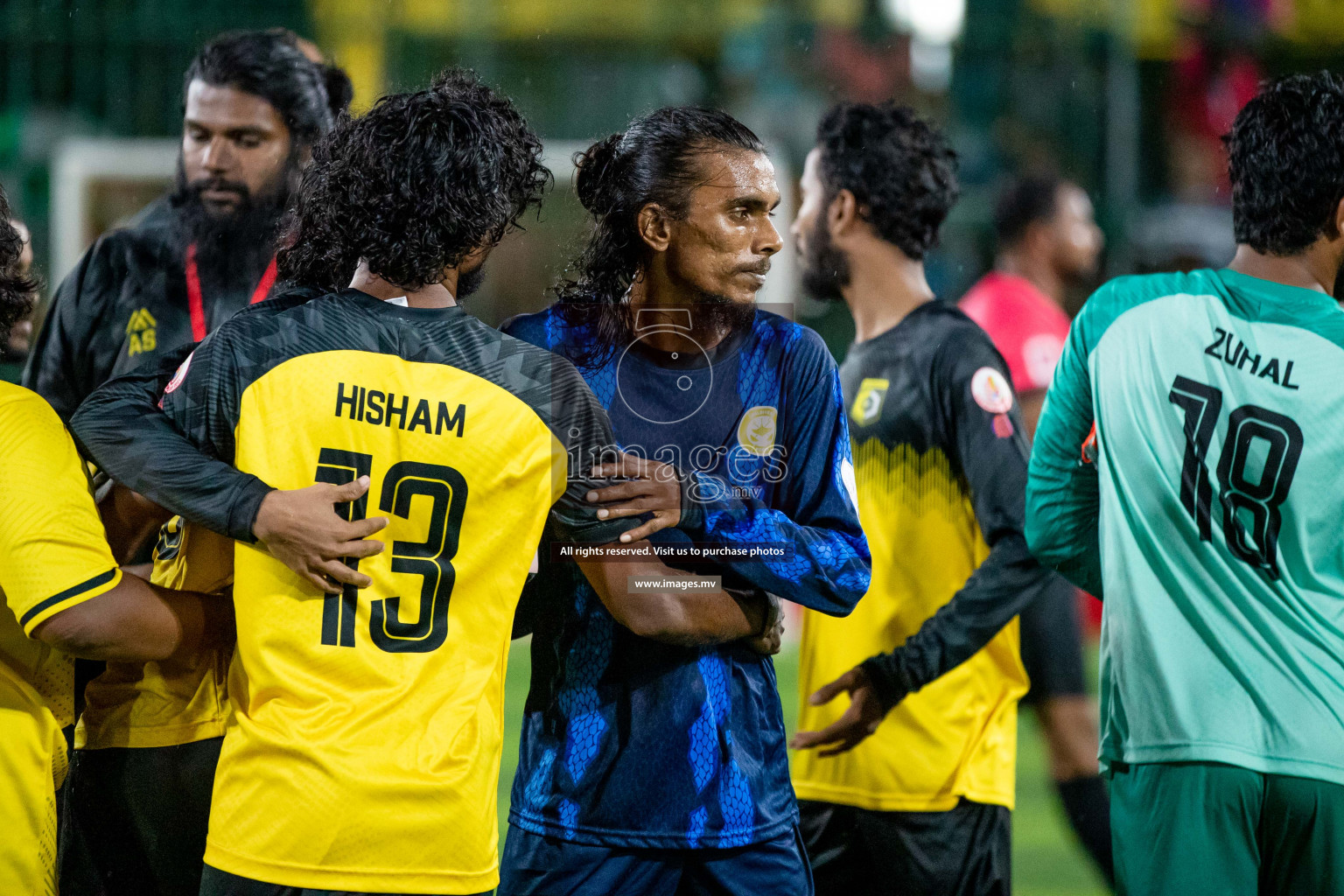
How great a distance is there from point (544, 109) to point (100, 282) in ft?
3.63

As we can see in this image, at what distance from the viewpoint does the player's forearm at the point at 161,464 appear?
6.19 feet

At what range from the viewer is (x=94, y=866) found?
2.32 metres

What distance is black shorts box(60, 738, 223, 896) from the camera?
2.24m

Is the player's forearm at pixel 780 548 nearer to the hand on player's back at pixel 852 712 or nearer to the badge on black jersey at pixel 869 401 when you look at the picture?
the hand on player's back at pixel 852 712

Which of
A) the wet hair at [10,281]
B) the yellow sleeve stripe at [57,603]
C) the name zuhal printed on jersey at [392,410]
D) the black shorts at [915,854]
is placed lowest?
the black shorts at [915,854]

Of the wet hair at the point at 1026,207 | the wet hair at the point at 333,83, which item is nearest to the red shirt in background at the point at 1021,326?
the wet hair at the point at 1026,207

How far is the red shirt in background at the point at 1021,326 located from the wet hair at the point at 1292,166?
87.2 inches

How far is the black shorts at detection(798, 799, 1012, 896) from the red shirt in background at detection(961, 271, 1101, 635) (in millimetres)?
2058

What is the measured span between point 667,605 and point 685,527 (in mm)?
128

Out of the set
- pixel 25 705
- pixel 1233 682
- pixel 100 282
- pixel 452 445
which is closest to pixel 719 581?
pixel 452 445

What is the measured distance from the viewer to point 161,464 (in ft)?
6.31

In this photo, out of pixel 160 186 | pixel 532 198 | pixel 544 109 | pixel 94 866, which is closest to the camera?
pixel 532 198

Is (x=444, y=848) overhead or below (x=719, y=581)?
below

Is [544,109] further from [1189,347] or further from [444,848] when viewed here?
[444,848]
